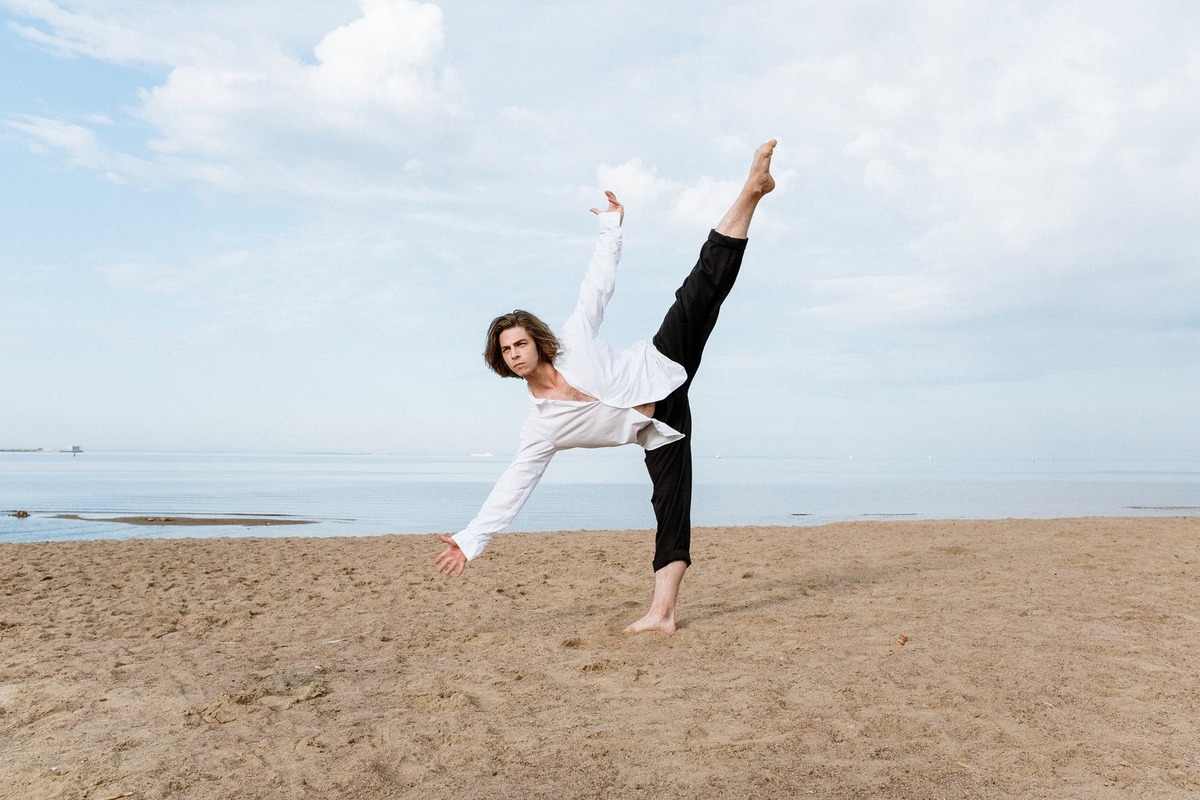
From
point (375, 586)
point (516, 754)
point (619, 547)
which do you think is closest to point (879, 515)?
point (619, 547)

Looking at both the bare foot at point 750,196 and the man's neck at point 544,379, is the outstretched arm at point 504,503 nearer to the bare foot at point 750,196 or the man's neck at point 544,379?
the man's neck at point 544,379

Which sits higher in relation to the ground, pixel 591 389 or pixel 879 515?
pixel 591 389

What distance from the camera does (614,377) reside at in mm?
4363

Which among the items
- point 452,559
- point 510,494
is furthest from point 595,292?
point 452,559

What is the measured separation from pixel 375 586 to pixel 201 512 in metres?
11.7

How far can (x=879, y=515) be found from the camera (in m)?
17.1

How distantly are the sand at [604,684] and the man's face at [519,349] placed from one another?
146cm

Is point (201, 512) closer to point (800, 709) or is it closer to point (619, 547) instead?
point (619, 547)

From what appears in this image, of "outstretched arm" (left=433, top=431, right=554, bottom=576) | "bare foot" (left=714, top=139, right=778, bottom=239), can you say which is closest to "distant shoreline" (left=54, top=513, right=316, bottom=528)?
"outstretched arm" (left=433, top=431, right=554, bottom=576)

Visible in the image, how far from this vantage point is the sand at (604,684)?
2.75 metres

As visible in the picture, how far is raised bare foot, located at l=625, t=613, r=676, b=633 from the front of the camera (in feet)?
15.4

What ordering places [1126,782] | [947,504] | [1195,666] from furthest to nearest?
[947,504], [1195,666], [1126,782]

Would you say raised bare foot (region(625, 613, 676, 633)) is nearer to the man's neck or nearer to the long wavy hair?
the man's neck

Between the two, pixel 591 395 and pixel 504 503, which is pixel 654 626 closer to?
pixel 504 503
